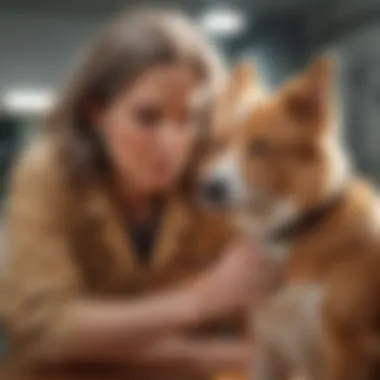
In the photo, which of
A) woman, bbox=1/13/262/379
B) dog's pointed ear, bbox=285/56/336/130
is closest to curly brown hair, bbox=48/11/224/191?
woman, bbox=1/13/262/379

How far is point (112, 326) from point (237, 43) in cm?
43

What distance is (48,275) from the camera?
1261mm

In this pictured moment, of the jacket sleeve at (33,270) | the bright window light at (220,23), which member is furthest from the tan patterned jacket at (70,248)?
the bright window light at (220,23)

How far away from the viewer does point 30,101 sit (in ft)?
4.17

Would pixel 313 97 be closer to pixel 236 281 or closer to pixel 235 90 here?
pixel 235 90


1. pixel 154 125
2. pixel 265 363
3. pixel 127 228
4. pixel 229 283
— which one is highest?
pixel 154 125

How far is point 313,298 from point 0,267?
0.43 m

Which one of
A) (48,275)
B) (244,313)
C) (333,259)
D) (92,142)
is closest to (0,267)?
(48,275)

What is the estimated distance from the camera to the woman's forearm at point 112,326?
1.26m

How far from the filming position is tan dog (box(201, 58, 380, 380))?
1.27 meters

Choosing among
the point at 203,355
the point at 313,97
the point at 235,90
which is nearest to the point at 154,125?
the point at 235,90

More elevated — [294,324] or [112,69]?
[112,69]

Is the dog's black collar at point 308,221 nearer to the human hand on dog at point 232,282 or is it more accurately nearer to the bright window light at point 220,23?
the human hand on dog at point 232,282

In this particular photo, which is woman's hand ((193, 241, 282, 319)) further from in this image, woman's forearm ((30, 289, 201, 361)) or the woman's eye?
the woman's eye
